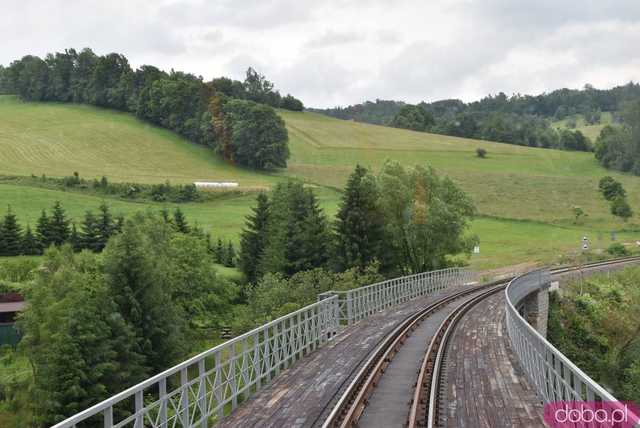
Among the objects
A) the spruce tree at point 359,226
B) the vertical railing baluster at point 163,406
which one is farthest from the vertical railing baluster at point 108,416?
the spruce tree at point 359,226

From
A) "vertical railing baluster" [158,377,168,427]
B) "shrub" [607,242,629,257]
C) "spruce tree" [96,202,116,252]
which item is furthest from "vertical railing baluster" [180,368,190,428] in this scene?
"shrub" [607,242,629,257]

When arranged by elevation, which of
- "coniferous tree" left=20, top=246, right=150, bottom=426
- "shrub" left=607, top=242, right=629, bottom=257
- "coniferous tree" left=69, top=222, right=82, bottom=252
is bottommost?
"coniferous tree" left=20, top=246, right=150, bottom=426

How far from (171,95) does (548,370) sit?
127 meters

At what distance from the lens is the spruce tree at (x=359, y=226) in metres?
57.8

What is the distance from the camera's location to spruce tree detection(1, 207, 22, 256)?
221 ft

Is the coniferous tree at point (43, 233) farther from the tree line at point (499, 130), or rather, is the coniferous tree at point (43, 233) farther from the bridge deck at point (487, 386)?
the tree line at point (499, 130)

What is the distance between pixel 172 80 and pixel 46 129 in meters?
25.5

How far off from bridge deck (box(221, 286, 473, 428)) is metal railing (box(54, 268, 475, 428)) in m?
0.38

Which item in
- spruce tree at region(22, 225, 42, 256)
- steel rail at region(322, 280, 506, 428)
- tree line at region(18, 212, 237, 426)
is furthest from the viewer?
spruce tree at region(22, 225, 42, 256)

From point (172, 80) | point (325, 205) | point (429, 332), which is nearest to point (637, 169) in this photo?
point (325, 205)

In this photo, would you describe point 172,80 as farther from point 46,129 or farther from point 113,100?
point 46,129

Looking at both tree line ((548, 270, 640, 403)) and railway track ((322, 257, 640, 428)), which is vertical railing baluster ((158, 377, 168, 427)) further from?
tree line ((548, 270, 640, 403))

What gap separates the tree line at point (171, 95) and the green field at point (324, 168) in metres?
3.33

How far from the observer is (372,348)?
71.2 feet
